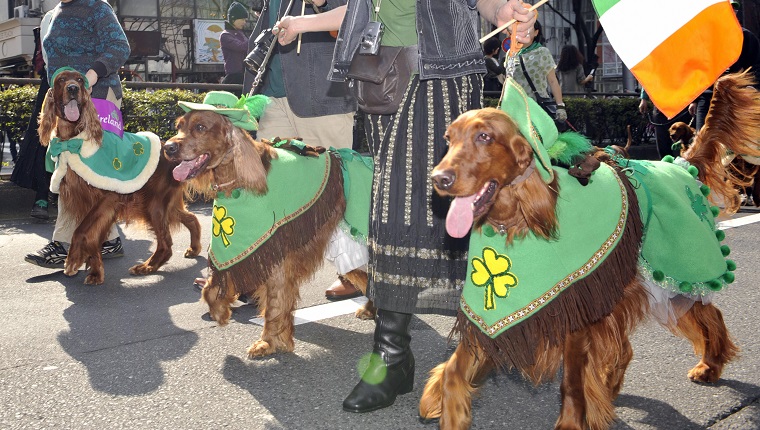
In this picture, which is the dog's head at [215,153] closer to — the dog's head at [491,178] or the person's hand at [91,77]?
the dog's head at [491,178]

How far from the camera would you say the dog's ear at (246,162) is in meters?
4.07

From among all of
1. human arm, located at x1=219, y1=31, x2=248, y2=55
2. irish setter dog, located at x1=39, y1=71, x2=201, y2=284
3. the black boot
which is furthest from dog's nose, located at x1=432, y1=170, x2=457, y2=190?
human arm, located at x1=219, y1=31, x2=248, y2=55

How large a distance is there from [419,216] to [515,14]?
2.80ft

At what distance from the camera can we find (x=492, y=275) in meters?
2.87

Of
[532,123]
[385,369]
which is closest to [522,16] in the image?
[532,123]

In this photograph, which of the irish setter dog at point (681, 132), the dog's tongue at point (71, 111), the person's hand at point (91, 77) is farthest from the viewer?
the person's hand at point (91, 77)

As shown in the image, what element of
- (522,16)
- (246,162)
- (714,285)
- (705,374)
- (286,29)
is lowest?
(705,374)

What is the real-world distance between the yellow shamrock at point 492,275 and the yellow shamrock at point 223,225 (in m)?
1.60

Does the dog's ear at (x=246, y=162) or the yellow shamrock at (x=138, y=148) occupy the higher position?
the dog's ear at (x=246, y=162)

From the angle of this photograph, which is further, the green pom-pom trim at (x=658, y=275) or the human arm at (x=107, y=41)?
the human arm at (x=107, y=41)

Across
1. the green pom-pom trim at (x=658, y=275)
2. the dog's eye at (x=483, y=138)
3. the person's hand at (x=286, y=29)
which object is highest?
the person's hand at (x=286, y=29)

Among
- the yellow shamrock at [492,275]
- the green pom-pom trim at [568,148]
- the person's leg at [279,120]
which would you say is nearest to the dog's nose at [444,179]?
the yellow shamrock at [492,275]

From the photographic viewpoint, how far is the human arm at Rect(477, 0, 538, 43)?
304 cm

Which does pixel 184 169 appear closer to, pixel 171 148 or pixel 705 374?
pixel 171 148
